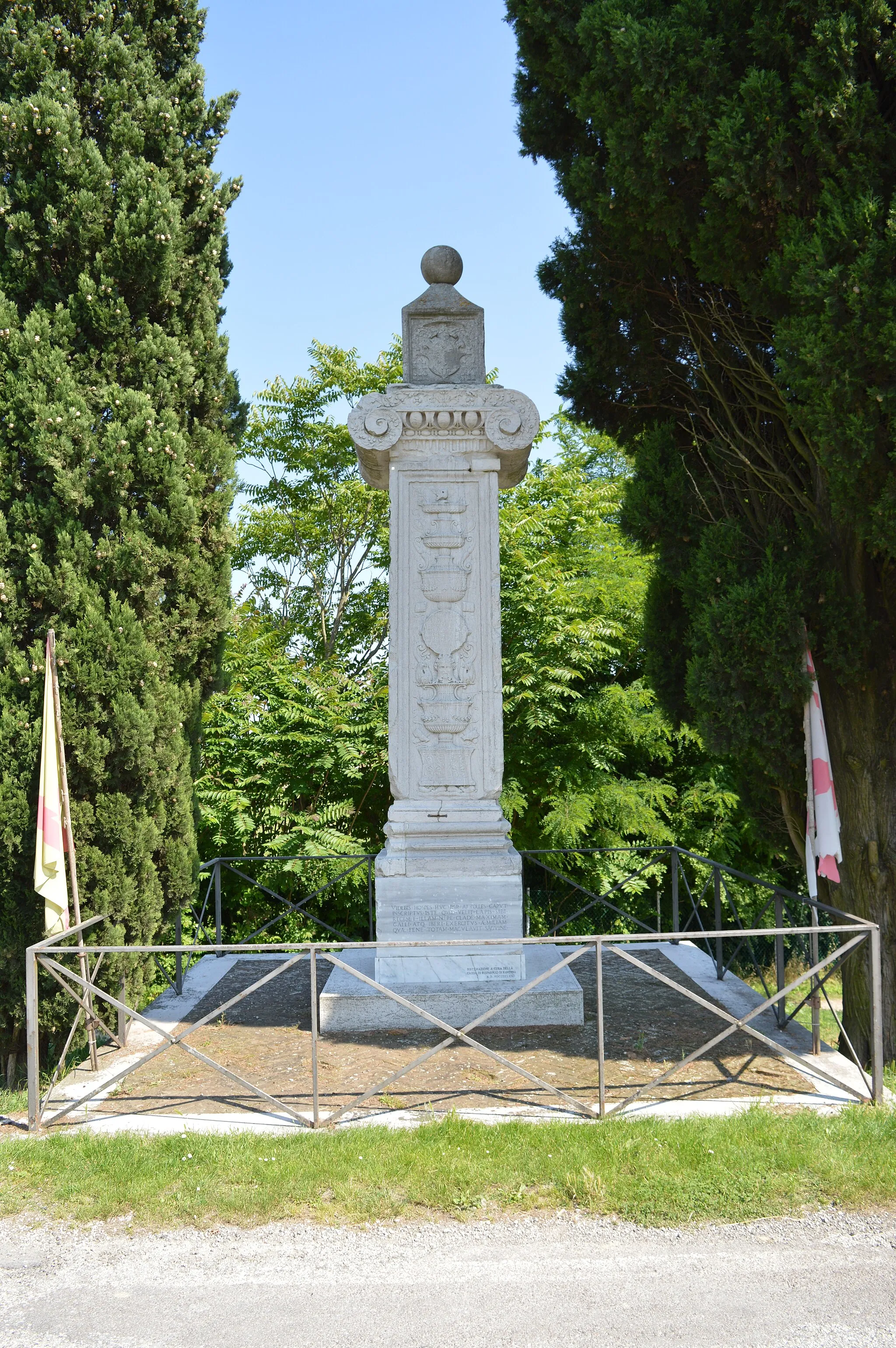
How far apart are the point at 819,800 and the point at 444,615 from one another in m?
2.50

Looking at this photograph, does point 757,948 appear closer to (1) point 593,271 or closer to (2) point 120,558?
(1) point 593,271

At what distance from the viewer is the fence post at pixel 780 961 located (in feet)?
19.0

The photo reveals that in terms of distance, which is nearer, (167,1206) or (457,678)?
(167,1206)

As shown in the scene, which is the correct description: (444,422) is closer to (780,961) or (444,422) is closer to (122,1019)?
(780,961)

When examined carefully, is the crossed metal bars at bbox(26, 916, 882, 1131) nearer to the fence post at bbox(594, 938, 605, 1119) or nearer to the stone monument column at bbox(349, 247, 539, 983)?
the fence post at bbox(594, 938, 605, 1119)

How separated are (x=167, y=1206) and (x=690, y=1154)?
2.13 m

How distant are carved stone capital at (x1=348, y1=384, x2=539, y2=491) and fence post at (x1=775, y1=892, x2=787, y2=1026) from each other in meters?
3.27

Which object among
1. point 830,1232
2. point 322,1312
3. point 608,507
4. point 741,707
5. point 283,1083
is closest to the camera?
point 322,1312

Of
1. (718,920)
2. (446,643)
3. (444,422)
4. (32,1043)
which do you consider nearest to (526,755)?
(718,920)

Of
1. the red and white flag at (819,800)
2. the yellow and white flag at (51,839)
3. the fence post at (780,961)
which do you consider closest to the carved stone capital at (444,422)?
the red and white flag at (819,800)

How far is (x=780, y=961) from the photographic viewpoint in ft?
19.5

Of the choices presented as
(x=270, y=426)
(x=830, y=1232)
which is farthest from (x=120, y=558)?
(x=270, y=426)

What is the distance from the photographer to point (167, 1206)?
3.98 meters

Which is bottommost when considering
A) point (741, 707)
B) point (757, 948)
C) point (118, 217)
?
point (757, 948)
